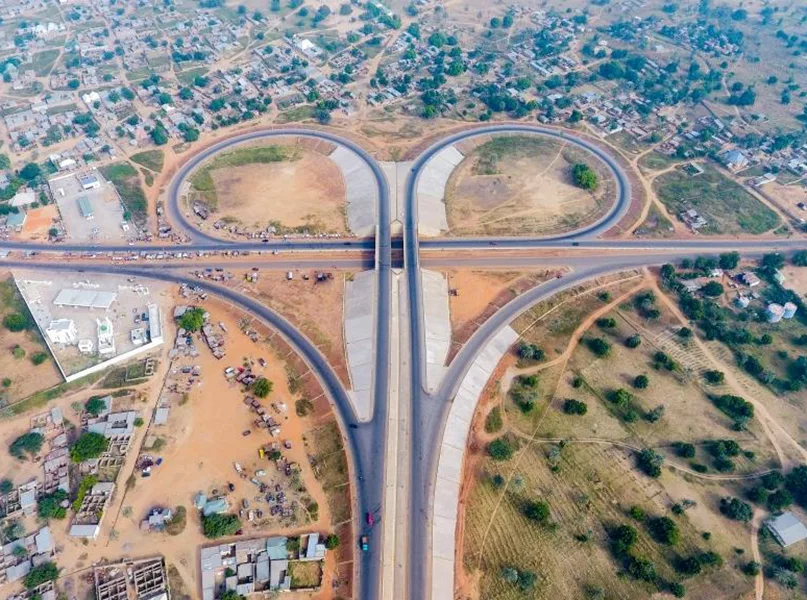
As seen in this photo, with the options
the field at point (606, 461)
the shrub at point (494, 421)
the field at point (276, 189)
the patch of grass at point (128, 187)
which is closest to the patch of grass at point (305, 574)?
the field at point (606, 461)

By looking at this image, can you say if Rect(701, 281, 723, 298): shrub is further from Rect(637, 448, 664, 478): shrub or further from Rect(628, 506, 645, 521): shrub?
Rect(628, 506, 645, 521): shrub

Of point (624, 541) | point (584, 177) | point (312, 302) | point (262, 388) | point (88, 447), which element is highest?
point (584, 177)

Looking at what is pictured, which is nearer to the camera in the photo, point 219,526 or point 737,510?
point 219,526

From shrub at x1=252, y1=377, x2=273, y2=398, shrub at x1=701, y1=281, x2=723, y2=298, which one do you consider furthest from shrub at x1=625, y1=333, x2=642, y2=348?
shrub at x1=252, y1=377, x2=273, y2=398

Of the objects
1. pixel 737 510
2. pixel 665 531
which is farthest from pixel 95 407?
pixel 737 510

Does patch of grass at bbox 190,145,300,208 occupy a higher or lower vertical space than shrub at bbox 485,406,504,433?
higher

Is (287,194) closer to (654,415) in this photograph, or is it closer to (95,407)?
(95,407)
